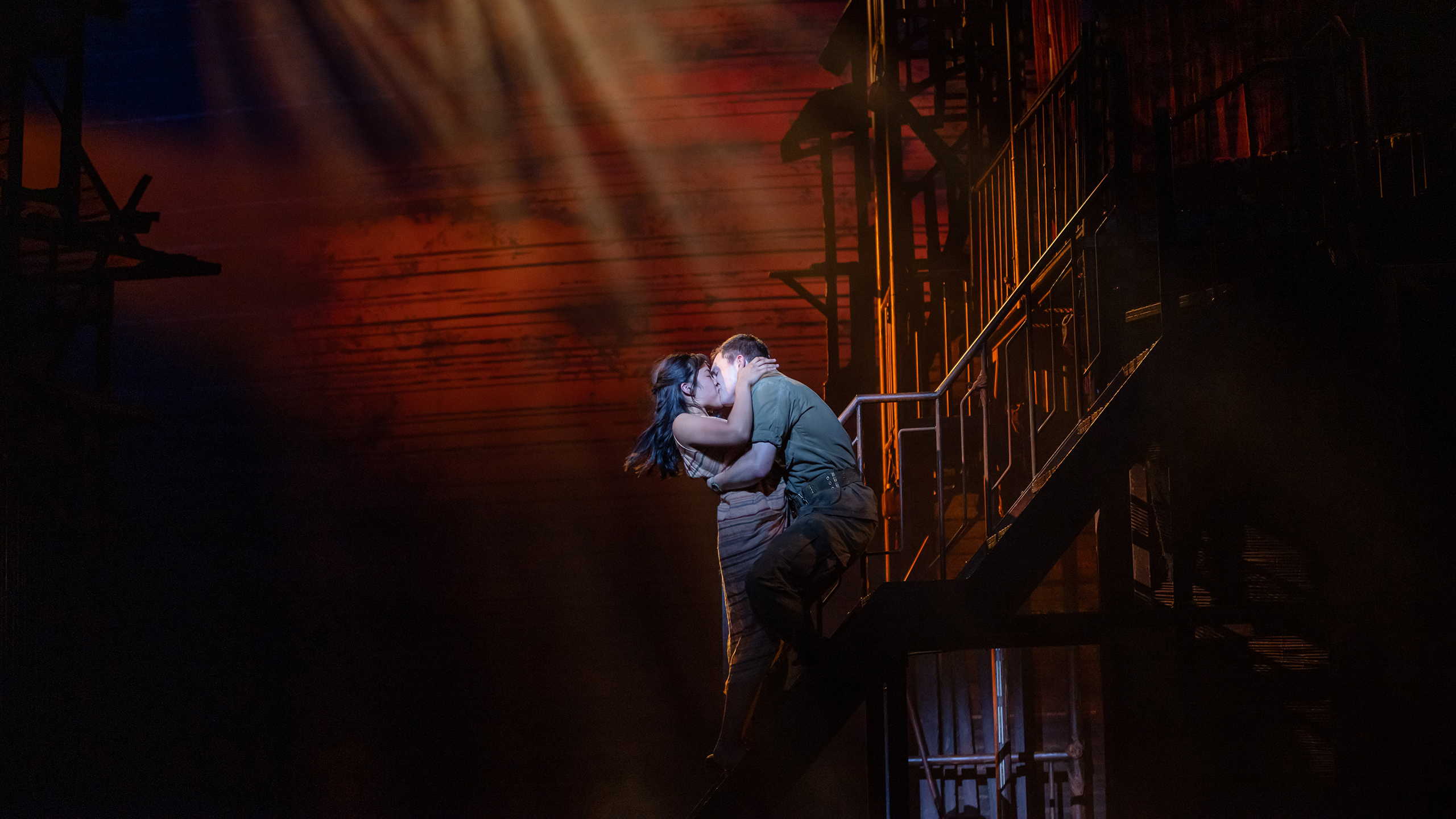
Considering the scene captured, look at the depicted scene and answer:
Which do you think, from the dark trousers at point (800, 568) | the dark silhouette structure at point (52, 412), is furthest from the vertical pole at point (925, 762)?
the dark silhouette structure at point (52, 412)

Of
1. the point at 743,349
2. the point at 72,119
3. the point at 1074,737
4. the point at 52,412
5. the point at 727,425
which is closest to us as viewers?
the point at 727,425

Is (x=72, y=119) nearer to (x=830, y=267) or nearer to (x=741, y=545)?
(x=830, y=267)

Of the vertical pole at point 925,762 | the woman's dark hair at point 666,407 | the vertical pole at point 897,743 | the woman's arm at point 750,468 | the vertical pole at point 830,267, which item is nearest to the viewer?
the woman's arm at point 750,468

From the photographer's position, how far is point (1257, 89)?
8.47 metres

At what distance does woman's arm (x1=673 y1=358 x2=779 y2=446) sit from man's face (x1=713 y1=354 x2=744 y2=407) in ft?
0.31

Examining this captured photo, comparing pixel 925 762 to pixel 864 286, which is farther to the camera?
pixel 864 286

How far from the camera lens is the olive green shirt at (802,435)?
359 cm

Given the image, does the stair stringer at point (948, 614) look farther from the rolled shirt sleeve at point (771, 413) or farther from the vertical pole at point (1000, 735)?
the vertical pole at point (1000, 735)

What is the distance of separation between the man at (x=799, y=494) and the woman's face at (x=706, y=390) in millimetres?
40

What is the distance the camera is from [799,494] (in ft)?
12.1

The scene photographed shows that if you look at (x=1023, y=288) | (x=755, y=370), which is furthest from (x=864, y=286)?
(x=755, y=370)

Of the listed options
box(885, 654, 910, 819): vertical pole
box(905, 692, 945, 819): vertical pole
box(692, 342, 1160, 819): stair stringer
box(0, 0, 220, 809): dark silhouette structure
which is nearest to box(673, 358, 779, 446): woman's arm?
box(692, 342, 1160, 819): stair stringer

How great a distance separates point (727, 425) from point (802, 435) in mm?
329

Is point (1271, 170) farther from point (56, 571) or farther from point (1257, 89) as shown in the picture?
point (56, 571)
